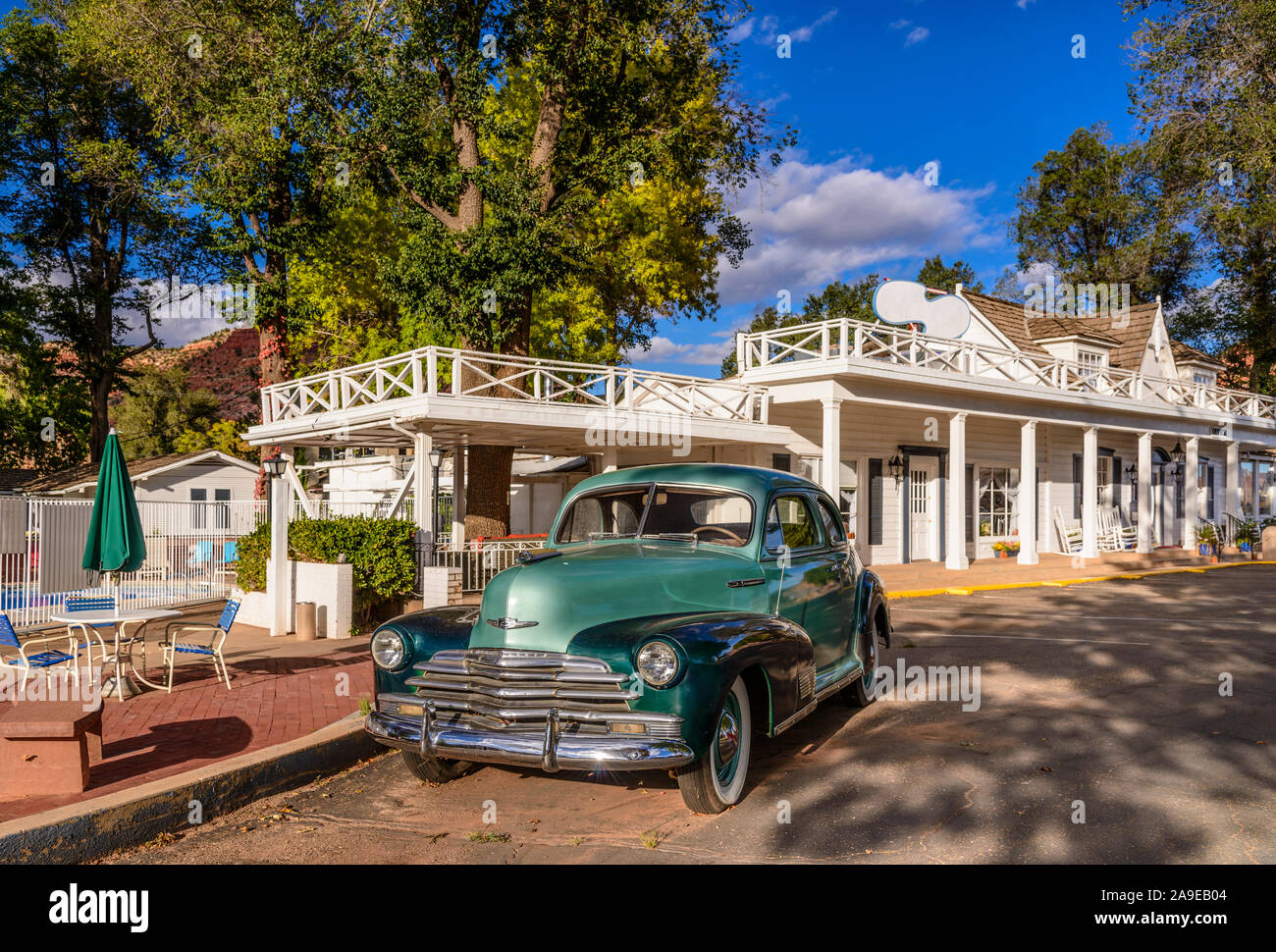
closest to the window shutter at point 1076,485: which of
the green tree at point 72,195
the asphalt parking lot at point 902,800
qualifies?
the asphalt parking lot at point 902,800

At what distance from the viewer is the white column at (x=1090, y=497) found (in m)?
21.0

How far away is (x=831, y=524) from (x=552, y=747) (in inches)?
134

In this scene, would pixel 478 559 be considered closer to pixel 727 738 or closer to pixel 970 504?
pixel 727 738

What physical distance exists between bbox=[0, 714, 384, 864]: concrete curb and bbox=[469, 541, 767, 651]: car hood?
174cm

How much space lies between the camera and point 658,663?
13.9 feet

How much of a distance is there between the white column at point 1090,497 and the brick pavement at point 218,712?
1742 centimetres

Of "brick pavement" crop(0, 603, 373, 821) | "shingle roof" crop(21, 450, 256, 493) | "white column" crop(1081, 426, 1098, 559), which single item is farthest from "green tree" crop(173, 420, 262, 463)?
"brick pavement" crop(0, 603, 373, 821)

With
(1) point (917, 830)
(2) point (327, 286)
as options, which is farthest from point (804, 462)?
(2) point (327, 286)

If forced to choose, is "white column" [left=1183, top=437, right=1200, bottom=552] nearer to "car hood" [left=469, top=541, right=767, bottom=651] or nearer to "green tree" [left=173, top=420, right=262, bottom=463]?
"car hood" [left=469, top=541, right=767, bottom=651]

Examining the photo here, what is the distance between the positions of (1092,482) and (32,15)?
37.1 m

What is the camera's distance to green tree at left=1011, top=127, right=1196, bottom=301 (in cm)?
4588
